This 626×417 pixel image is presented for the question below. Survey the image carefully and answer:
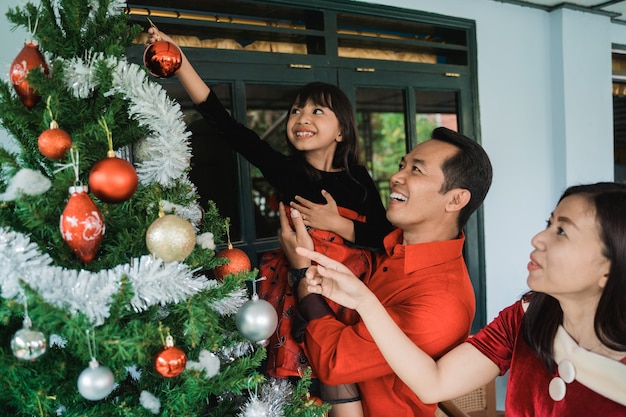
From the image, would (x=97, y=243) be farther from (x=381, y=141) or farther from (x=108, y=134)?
(x=381, y=141)

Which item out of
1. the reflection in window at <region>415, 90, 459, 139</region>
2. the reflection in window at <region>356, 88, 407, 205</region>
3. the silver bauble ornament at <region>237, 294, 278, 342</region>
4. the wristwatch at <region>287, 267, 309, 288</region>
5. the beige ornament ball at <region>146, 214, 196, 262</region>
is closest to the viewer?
the beige ornament ball at <region>146, 214, 196, 262</region>

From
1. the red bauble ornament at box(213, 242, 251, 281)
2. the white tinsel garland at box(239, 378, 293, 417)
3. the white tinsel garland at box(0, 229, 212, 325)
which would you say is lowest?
the white tinsel garland at box(239, 378, 293, 417)

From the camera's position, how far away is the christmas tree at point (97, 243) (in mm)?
743

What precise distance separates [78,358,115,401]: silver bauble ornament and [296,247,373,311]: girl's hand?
492 millimetres

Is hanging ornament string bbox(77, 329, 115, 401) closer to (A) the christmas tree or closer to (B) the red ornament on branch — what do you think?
(A) the christmas tree

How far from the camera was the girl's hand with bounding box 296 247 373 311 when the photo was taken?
1110 mm

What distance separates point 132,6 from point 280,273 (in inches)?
50.4

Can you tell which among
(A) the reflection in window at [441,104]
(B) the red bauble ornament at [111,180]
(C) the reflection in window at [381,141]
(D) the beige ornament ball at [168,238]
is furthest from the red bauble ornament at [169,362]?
(C) the reflection in window at [381,141]

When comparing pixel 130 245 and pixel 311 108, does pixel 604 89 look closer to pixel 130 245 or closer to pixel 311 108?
pixel 311 108

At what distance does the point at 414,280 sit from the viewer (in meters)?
1.34

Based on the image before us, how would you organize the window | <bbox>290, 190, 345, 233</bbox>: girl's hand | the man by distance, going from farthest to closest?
the window → <bbox>290, 190, 345, 233</bbox>: girl's hand → the man

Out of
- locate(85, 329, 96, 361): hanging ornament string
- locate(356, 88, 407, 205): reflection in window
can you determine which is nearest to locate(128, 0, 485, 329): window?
locate(85, 329, 96, 361): hanging ornament string

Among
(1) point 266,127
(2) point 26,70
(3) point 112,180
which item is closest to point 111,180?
(3) point 112,180

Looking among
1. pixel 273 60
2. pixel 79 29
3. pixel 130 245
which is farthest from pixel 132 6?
pixel 130 245
